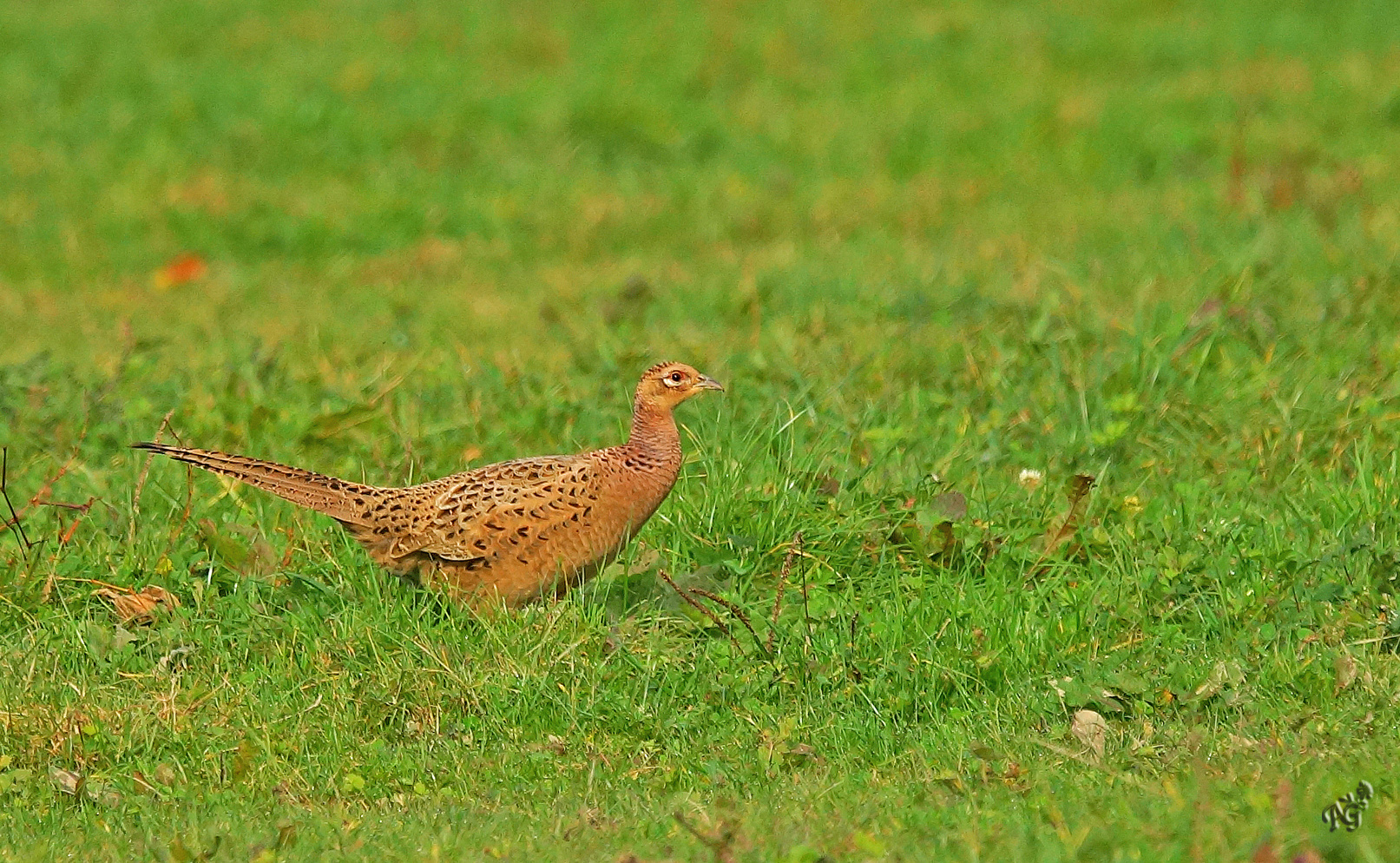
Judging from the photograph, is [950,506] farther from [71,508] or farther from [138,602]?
[71,508]

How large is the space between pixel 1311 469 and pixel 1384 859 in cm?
338

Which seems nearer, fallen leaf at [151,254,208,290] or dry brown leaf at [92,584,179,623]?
dry brown leaf at [92,584,179,623]

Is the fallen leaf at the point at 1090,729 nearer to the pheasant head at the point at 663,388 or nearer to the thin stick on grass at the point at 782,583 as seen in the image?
the thin stick on grass at the point at 782,583

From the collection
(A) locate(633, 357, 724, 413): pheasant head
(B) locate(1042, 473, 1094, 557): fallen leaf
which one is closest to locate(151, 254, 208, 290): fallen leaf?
(A) locate(633, 357, 724, 413): pheasant head

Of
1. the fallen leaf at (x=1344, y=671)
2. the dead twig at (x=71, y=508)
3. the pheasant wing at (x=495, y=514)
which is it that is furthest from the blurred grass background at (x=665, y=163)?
the fallen leaf at (x=1344, y=671)

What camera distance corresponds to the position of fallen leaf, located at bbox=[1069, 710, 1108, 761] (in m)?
5.15

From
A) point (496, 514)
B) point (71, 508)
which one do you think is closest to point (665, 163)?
point (71, 508)

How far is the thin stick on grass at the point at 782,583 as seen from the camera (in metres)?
6.01

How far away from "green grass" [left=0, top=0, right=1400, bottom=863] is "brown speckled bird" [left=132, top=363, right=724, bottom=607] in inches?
5.4

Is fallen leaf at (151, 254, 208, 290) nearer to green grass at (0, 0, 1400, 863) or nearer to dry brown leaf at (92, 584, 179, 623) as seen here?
green grass at (0, 0, 1400, 863)

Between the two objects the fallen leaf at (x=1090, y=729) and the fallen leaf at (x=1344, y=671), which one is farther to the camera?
the fallen leaf at (x=1344, y=671)

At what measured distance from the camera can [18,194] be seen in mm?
12992

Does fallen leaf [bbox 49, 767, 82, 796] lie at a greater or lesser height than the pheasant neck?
lesser

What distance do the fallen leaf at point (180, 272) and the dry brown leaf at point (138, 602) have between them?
593 cm
